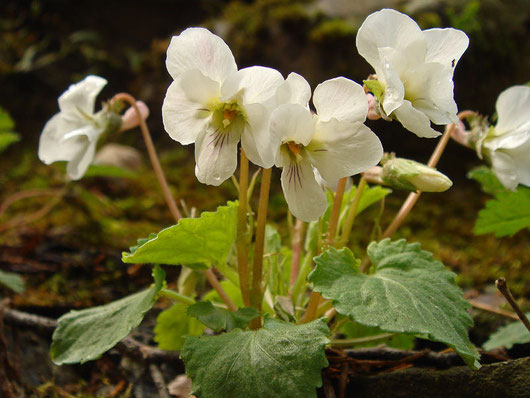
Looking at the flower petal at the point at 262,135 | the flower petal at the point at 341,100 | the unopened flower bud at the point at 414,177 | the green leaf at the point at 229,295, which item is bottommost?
the green leaf at the point at 229,295

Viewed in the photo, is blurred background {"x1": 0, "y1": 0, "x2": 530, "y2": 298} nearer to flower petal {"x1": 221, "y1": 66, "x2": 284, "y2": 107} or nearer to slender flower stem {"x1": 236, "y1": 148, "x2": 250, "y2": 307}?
slender flower stem {"x1": 236, "y1": 148, "x2": 250, "y2": 307}

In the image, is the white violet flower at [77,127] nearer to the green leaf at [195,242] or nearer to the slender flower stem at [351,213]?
the green leaf at [195,242]

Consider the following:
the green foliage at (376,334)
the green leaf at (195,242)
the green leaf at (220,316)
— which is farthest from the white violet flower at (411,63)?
the green foliage at (376,334)

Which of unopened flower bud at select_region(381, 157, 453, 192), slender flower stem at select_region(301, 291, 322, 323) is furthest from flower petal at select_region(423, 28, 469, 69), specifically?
slender flower stem at select_region(301, 291, 322, 323)

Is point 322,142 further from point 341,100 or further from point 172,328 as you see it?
point 172,328

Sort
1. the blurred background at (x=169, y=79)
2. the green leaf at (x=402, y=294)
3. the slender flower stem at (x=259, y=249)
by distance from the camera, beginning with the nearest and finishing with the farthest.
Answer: the green leaf at (x=402, y=294) → the slender flower stem at (x=259, y=249) → the blurred background at (x=169, y=79)

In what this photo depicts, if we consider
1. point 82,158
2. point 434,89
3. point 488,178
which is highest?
point 434,89

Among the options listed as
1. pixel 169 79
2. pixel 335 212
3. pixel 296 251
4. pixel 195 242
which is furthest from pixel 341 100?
pixel 169 79
